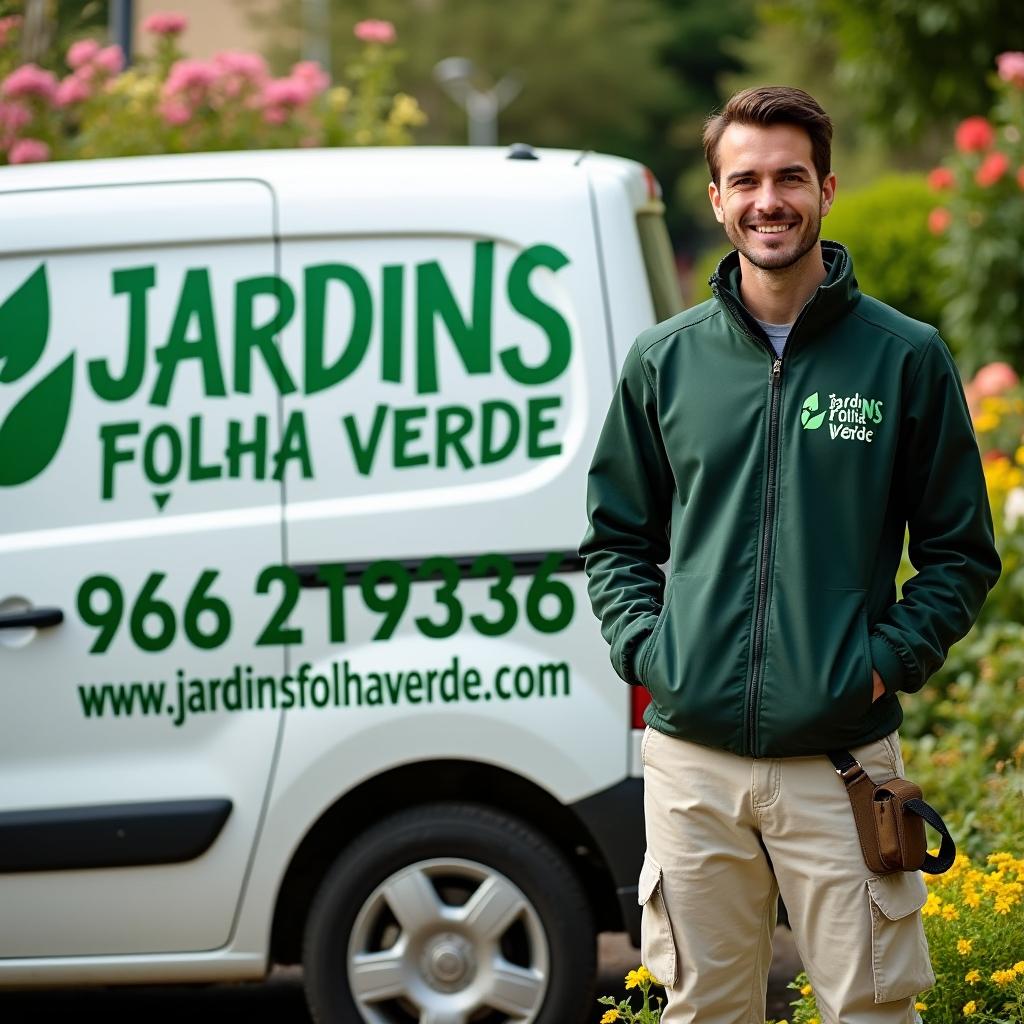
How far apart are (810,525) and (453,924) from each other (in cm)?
157

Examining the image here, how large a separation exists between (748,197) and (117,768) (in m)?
1.97

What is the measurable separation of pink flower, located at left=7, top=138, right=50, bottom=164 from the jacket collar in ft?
13.0

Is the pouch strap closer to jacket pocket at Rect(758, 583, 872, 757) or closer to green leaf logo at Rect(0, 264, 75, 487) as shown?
jacket pocket at Rect(758, 583, 872, 757)

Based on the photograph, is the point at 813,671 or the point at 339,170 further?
the point at 339,170

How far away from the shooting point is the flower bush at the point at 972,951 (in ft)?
11.0

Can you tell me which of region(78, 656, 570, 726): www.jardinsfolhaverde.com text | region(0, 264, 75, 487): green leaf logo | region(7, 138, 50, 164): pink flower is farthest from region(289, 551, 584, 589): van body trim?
region(7, 138, 50, 164): pink flower

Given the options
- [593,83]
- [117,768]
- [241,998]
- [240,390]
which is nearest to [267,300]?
[240,390]

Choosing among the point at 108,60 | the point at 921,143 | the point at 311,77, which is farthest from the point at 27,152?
the point at 921,143

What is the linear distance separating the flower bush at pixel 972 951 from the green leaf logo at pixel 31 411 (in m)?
1.95

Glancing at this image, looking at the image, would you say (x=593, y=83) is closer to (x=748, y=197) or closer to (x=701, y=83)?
(x=701, y=83)

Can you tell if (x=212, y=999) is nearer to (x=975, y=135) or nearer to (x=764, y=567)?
(x=764, y=567)

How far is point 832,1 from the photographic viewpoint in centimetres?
1029

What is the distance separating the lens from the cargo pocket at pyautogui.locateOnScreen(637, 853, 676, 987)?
9.13 ft

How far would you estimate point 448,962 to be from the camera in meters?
3.82
